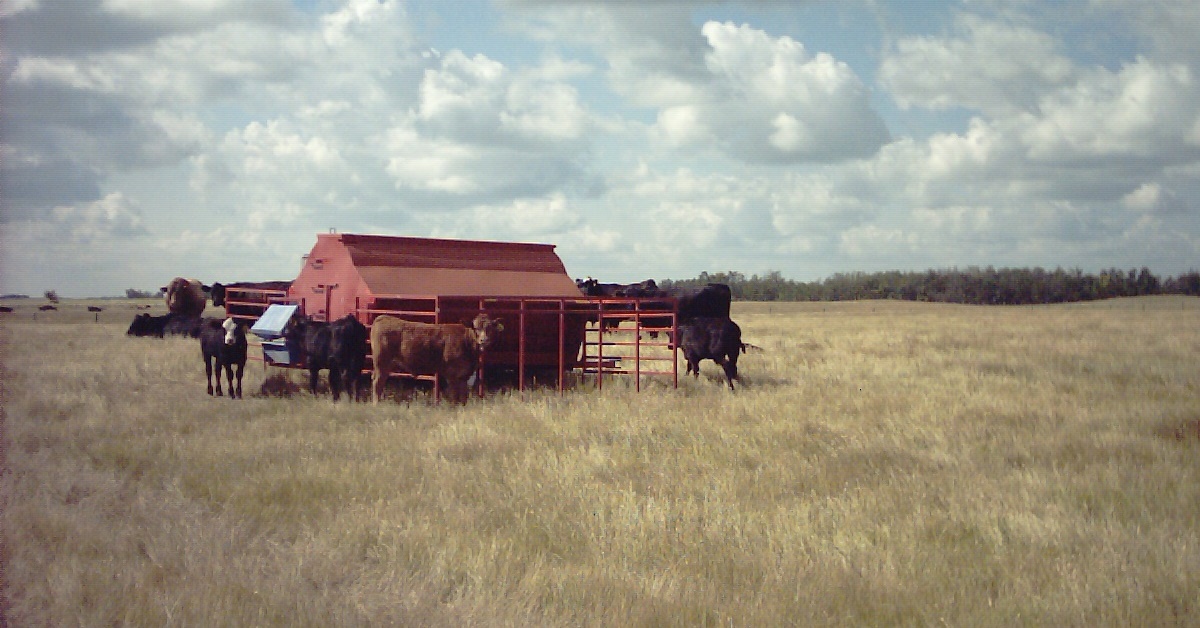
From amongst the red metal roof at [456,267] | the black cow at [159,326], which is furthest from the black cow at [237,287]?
the red metal roof at [456,267]

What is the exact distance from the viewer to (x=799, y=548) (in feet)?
20.4

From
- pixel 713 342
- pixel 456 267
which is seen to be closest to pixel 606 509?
pixel 713 342

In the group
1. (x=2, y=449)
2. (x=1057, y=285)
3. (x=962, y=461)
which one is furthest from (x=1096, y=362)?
(x=1057, y=285)

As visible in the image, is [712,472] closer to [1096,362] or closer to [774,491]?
[774,491]

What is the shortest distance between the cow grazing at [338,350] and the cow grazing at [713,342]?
5921mm

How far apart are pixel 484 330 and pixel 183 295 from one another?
79.3 ft

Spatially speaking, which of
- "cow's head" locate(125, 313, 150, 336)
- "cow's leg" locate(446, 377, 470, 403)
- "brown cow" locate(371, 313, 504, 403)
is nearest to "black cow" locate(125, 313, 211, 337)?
"cow's head" locate(125, 313, 150, 336)

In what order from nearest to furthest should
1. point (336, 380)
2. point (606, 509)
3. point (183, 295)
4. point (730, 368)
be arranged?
point (606, 509)
point (336, 380)
point (730, 368)
point (183, 295)

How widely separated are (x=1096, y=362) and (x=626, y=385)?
12001 millimetres

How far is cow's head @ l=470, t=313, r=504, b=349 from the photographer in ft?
43.7

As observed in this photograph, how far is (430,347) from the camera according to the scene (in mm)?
13375

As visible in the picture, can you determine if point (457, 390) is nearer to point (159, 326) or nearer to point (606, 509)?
point (606, 509)

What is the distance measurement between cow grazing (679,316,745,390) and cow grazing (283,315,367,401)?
592 cm

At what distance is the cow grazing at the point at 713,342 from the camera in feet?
51.8
